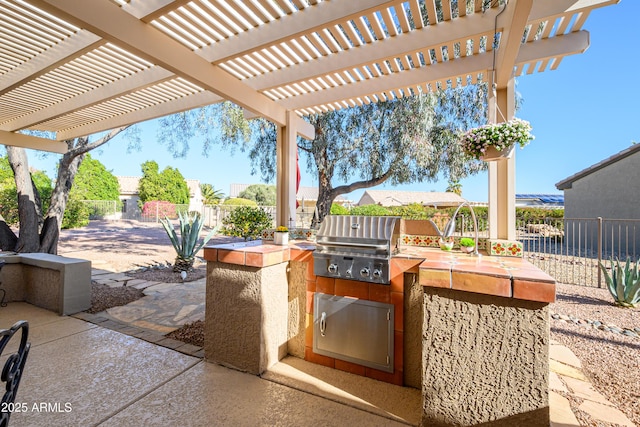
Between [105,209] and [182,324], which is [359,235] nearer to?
[182,324]

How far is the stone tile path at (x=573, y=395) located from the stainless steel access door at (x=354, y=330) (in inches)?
39.0

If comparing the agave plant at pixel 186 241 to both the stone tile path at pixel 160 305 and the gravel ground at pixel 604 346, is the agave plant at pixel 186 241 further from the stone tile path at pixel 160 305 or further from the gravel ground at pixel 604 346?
the gravel ground at pixel 604 346

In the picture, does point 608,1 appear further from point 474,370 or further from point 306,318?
point 306,318

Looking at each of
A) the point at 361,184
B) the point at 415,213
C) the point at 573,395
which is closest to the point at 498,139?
the point at 573,395

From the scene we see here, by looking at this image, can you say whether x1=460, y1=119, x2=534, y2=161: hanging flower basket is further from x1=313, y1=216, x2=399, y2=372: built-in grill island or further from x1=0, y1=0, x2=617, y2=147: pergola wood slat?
x1=313, y1=216, x2=399, y2=372: built-in grill island

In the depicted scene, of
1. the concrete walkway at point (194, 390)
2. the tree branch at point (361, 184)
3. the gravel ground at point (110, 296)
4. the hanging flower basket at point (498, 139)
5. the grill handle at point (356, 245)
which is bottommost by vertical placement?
the concrete walkway at point (194, 390)

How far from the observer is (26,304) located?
368 centimetres

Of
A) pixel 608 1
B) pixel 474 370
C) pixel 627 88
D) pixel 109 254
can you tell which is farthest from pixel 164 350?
pixel 627 88

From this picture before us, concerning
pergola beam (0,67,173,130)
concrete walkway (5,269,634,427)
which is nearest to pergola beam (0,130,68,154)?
pergola beam (0,67,173,130)

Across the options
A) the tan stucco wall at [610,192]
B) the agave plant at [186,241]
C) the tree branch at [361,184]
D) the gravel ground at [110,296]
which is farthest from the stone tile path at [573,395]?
the tan stucco wall at [610,192]

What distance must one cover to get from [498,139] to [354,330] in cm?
167

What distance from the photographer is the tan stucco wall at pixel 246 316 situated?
2188 mm

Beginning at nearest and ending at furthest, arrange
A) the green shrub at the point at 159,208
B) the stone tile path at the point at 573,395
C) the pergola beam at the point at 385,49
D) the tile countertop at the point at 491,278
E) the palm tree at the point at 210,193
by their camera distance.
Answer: the tile countertop at the point at 491,278, the stone tile path at the point at 573,395, the pergola beam at the point at 385,49, the green shrub at the point at 159,208, the palm tree at the point at 210,193

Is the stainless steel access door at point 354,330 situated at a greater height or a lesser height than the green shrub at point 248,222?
lesser
